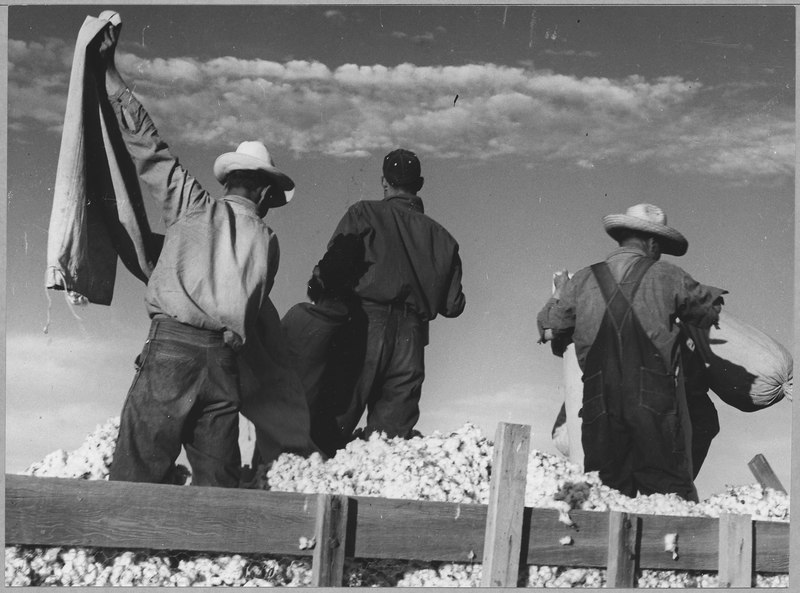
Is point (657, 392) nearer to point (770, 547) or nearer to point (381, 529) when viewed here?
point (770, 547)

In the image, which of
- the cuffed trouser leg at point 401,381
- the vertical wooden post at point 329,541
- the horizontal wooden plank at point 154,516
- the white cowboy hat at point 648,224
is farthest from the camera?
the white cowboy hat at point 648,224

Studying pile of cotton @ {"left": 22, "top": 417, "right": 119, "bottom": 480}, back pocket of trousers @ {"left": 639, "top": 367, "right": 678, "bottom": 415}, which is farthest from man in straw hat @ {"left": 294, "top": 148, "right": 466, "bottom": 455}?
pile of cotton @ {"left": 22, "top": 417, "right": 119, "bottom": 480}

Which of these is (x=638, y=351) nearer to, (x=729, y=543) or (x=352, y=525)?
(x=729, y=543)

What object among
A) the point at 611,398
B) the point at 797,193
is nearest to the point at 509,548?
the point at 611,398

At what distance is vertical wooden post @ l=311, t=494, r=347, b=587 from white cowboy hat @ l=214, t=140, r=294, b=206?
1.33m

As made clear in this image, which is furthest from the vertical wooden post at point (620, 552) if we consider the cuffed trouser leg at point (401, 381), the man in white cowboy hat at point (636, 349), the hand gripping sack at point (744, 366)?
the hand gripping sack at point (744, 366)

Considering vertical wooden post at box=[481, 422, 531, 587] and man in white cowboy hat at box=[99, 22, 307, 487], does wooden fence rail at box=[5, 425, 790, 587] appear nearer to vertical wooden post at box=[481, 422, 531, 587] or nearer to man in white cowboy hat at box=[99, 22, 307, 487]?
vertical wooden post at box=[481, 422, 531, 587]

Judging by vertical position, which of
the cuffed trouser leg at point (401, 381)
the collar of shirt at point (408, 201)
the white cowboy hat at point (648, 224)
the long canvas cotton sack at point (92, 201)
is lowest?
the cuffed trouser leg at point (401, 381)

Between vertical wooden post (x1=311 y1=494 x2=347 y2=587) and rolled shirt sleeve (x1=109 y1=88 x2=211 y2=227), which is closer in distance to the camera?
vertical wooden post (x1=311 y1=494 x2=347 y2=587)

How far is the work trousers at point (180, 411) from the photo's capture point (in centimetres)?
471

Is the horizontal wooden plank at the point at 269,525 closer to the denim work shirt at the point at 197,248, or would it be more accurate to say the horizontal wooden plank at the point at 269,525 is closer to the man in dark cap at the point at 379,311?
the denim work shirt at the point at 197,248

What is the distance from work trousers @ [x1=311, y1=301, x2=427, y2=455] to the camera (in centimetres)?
576

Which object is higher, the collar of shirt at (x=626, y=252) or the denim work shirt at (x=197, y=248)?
the collar of shirt at (x=626, y=252)

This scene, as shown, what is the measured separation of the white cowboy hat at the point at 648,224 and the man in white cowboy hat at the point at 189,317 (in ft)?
6.10
